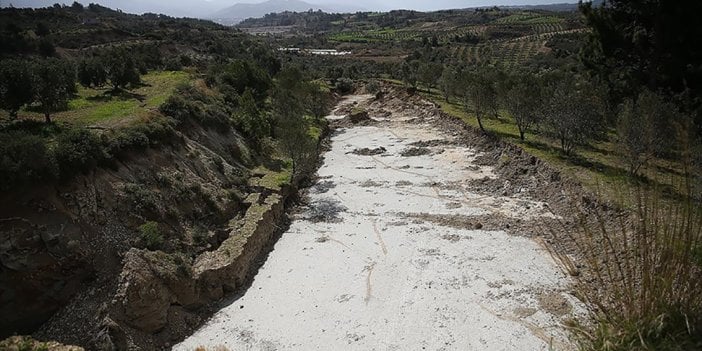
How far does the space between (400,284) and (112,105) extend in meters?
25.9

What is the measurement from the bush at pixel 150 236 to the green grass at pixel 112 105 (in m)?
9.03

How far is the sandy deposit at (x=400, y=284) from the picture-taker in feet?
66.4

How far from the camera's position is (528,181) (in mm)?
36625

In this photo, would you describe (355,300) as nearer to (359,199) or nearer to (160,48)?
(359,199)

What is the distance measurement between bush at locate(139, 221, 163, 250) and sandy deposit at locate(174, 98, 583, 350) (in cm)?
496

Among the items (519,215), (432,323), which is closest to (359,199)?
(519,215)

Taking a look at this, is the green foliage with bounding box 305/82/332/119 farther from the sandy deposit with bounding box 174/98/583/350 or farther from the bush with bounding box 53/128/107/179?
the bush with bounding box 53/128/107/179

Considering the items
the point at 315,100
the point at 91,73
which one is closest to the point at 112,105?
the point at 91,73

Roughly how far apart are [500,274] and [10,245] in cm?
2269

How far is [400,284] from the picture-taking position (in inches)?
963

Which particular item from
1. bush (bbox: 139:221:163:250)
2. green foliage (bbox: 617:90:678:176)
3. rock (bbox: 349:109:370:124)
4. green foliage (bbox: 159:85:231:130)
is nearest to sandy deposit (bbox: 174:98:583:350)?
bush (bbox: 139:221:163:250)

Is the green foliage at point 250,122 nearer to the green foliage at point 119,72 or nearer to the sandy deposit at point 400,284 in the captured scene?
the green foliage at point 119,72

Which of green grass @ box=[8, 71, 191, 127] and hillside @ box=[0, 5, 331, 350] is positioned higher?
green grass @ box=[8, 71, 191, 127]

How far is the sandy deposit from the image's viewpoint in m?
20.2
